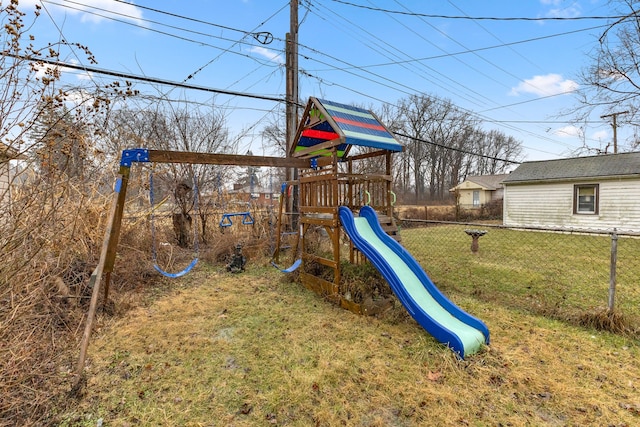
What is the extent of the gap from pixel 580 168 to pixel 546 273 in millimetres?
8889

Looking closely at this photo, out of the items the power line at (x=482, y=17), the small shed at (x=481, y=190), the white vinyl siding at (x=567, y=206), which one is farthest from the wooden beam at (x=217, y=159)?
the small shed at (x=481, y=190)

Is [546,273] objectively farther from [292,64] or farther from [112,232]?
[292,64]

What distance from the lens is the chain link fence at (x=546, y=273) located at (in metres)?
3.87

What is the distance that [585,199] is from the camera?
11.6 m

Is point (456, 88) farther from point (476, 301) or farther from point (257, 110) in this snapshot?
point (476, 301)

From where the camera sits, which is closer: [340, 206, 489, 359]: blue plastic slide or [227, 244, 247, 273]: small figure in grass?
[340, 206, 489, 359]: blue plastic slide

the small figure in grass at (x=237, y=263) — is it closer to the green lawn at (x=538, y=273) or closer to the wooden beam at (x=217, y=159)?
the wooden beam at (x=217, y=159)

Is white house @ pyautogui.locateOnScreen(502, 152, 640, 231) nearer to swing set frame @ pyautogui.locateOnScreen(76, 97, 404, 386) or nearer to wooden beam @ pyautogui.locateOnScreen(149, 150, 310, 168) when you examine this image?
swing set frame @ pyautogui.locateOnScreen(76, 97, 404, 386)

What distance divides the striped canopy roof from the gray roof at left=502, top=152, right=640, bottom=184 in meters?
10.8

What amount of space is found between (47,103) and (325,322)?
11.4 ft

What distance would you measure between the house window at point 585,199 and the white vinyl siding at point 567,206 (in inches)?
4.9

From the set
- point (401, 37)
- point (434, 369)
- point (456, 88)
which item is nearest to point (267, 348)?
point (434, 369)

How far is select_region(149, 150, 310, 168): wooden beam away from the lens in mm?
3963

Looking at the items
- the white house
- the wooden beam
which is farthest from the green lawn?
the wooden beam
